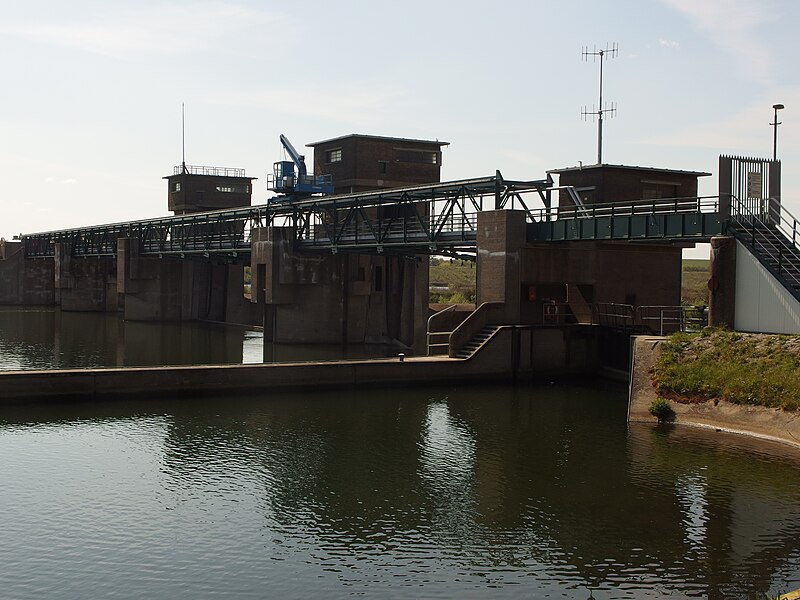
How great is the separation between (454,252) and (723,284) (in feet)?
57.3

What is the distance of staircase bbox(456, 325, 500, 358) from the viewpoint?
125ft

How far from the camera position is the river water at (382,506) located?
51.3 ft

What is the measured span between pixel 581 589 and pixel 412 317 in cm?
4390

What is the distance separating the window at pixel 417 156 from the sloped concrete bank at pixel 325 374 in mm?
26693

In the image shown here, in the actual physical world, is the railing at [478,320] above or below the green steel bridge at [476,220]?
below

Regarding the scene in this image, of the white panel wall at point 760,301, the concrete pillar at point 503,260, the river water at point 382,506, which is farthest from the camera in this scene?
the concrete pillar at point 503,260

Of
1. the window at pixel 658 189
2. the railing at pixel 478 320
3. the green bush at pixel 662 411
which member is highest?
the window at pixel 658 189

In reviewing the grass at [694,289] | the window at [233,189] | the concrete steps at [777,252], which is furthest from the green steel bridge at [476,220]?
the grass at [694,289]

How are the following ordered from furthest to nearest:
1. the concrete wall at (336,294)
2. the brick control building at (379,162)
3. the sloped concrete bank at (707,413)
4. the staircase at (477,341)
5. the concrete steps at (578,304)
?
the brick control building at (379,162) → the concrete wall at (336,294) → the concrete steps at (578,304) → the staircase at (477,341) → the sloped concrete bank at (707,413)

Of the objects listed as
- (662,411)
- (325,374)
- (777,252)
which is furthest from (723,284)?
(325,374)

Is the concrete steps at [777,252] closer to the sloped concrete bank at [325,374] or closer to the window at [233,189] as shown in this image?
the sloped concrete bank at [325,374]

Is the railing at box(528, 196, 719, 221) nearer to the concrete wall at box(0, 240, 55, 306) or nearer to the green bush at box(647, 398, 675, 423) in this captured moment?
the green bush at box(647, 398, 675, 423)

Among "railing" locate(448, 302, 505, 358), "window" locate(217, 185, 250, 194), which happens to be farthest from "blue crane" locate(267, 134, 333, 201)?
"railing" locate(448, 302, 505, 358)

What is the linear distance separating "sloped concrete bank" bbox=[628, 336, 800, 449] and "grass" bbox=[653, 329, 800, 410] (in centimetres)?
23
